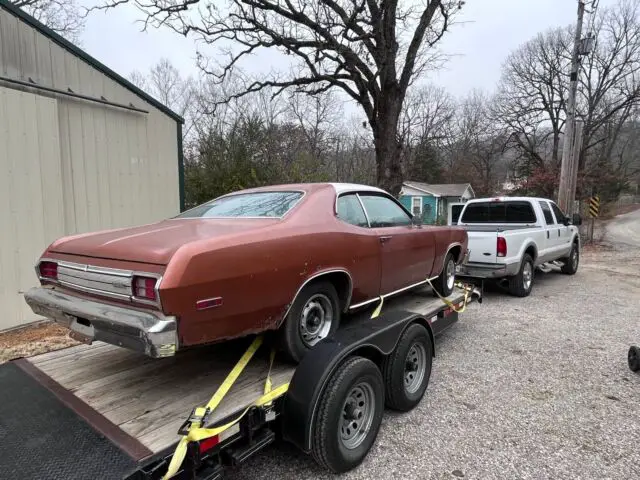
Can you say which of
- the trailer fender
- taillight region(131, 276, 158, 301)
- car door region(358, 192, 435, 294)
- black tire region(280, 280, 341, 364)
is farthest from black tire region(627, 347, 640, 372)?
taillight region(131, 276, 158, 301)

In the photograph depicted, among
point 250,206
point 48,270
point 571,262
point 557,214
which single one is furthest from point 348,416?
point 571,262

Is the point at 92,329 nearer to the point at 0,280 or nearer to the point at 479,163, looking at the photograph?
the point at 0,280

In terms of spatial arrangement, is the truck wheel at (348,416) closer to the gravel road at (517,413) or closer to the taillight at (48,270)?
the gravel road at (517,413)

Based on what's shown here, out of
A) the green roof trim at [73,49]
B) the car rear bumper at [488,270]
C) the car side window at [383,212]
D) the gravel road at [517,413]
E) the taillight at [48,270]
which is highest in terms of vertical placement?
the green roof trim at [73,49]

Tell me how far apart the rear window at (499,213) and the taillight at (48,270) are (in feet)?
26.5

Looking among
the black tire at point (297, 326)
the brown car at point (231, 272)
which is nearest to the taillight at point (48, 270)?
the brown car at point (231, 272)

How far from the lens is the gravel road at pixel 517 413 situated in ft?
8.74

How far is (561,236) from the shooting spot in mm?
9016

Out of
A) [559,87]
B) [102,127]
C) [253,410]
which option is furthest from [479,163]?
[253,410]

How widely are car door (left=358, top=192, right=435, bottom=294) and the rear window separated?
4656 mm

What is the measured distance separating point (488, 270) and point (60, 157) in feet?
23.9

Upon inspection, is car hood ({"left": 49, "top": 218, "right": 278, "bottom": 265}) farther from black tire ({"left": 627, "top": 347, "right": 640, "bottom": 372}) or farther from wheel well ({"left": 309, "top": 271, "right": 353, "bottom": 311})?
black tire ({"left": 627, "top": 347, "right": 640, "bottom": 372})

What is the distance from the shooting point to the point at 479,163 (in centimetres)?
4362

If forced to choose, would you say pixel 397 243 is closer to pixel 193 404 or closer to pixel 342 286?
pixel 342 286
